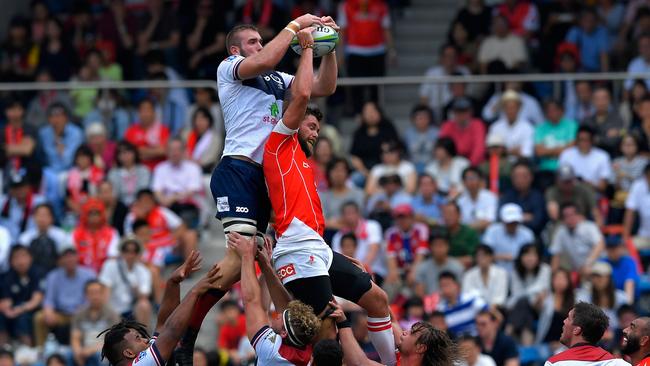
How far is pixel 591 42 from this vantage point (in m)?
20.8

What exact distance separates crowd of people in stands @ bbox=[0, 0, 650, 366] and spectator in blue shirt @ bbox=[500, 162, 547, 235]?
2 cm

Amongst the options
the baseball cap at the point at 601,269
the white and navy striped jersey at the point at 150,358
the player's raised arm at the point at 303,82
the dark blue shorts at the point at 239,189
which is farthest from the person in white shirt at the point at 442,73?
the white and navy striped jersey at the point at 150,358

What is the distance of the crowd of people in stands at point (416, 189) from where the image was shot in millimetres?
17500

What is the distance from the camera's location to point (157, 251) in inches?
730

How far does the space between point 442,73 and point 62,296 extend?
5990 millimetres

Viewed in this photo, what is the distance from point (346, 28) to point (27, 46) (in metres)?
4.88

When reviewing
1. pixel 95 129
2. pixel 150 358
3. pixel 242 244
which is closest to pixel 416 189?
pixel 95 129

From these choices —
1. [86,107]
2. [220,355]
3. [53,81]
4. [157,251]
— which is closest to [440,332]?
[220,355]

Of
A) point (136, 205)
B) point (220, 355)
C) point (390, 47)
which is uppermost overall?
point (390, 47)

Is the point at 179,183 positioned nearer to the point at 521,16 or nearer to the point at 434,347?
the point at 521,16

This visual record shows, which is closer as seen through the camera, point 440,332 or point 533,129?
point 440,332

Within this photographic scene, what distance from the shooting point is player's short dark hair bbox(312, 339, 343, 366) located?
1024 centimetres

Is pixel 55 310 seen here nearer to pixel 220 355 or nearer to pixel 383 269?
pixel 220 355

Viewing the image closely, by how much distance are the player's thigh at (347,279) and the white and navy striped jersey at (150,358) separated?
1.34 metres
